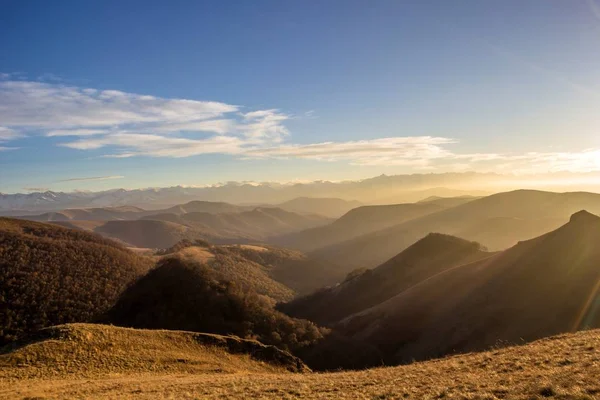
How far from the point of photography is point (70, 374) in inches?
1155

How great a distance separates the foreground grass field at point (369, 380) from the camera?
15336 millimetres

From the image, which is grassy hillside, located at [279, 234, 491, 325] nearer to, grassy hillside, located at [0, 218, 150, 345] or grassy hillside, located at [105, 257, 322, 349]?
grassy hillside, located at [105, 257, 322, 349]

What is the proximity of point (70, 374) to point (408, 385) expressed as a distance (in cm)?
2818

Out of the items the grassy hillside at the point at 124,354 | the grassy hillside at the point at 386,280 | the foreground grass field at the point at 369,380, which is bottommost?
the grassy hillside at the point at 386,280

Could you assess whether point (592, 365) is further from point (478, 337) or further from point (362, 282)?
point (362, 282)

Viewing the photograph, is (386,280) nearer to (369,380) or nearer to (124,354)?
(124,354)

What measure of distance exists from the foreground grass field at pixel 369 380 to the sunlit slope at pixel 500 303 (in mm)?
36588

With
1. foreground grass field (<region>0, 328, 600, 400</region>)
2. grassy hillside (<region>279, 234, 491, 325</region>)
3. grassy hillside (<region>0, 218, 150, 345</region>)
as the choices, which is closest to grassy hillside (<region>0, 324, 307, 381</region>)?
foreground grass field (<region>0, 328, 600, 400</region>)

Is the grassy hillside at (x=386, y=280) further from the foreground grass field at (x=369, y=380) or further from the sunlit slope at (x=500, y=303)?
the foreground grass field at (x=369, y=380)

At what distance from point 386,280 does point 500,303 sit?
68837 millimetres

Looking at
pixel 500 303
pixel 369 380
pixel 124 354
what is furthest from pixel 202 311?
pixel 500 303

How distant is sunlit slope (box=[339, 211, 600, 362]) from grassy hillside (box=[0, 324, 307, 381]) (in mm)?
34416

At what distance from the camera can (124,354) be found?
114ft

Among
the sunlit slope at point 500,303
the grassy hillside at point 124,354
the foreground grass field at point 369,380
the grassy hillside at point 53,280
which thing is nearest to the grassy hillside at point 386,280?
the sunlit slope at point 500,303
